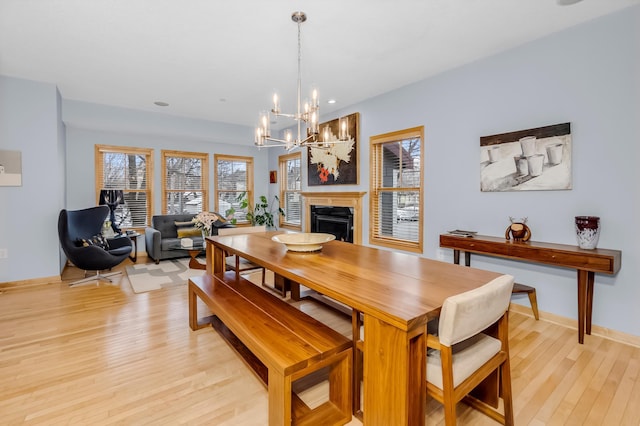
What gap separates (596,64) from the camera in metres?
2.52

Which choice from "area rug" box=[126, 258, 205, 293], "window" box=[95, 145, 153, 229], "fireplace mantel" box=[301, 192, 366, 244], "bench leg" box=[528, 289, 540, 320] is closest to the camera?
"bench leg" box=[528, 289, 540, 320]

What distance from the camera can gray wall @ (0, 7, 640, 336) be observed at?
2430 mm

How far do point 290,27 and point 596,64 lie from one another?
2.63 m

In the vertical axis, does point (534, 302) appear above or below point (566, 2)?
below

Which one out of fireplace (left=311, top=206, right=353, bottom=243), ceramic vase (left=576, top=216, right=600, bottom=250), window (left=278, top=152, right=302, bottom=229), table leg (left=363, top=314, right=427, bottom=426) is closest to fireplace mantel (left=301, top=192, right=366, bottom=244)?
fireplace (left=311, top=206, right=353, bottom=243)

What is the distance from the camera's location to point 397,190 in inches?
168

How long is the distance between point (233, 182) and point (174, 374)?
209 inches

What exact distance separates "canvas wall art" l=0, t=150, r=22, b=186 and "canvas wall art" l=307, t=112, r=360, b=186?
4067 millimetres

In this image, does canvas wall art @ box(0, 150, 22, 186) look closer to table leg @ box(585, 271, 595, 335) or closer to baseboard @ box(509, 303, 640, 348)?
baseboard @ box(509, 303, 640, 348)

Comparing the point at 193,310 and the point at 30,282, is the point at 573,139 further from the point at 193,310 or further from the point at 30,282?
the point at 30,282

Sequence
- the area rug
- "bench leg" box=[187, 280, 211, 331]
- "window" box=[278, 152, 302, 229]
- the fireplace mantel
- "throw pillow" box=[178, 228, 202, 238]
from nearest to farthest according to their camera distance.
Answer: "bench leg" box=[187, 280, 211, 331] < the area rug < the fireplace mantel < "throw pillow" box=[178, 228, 202, 238] < "window" box=[278, 152, 302, 229]

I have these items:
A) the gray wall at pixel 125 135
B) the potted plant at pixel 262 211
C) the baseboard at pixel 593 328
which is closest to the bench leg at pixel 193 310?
the baseboard at pixel 593 328

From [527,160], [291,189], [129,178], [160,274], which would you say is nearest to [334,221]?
[291,189]

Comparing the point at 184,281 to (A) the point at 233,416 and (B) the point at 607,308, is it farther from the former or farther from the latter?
(B) the point at 607,308
